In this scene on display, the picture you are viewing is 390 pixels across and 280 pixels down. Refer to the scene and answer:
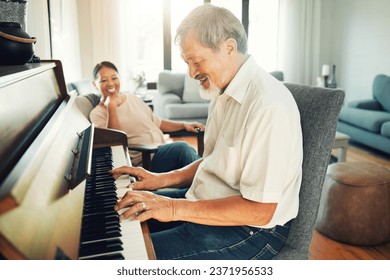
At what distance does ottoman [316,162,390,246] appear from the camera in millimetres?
1925

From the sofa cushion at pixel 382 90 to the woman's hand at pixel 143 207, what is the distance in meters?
3.97

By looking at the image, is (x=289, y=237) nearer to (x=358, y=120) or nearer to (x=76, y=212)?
(x=76, y=212)

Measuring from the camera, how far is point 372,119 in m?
3.76

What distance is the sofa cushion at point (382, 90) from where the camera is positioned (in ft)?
13.8

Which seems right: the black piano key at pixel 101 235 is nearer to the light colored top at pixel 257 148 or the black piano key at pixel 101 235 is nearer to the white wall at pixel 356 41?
the light colored top at pixel 257 148

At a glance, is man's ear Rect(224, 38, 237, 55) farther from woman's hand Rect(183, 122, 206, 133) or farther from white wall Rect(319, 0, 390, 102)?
white wall Rect(319, 0, 390, 102)

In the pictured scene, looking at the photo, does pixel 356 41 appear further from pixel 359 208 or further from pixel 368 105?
pixel 359 208

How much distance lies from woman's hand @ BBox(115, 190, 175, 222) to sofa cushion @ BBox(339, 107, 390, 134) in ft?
10.9

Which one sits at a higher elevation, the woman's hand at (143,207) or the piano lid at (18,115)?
the piano lid at (18,115)

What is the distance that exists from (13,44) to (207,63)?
55cm

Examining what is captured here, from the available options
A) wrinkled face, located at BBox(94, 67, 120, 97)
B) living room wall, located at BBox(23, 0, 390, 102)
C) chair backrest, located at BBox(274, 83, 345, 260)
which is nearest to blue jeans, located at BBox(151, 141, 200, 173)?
wrinkled face, located at BBox(94, 67, 120, 97)

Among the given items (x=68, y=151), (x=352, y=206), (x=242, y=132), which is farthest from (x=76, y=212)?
(x=352, y=206)

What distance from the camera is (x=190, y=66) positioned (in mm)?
1115

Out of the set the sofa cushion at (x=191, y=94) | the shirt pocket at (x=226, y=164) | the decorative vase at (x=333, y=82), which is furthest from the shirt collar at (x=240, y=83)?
the decorative vase at (x=333, y=82)
